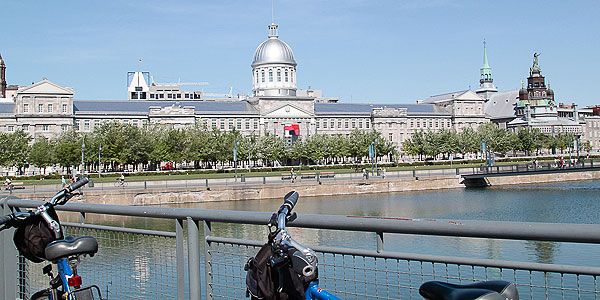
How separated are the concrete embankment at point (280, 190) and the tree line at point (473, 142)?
33.9m

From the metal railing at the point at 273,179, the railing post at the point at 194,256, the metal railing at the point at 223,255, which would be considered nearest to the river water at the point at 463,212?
the metal railing at the point at 223,255

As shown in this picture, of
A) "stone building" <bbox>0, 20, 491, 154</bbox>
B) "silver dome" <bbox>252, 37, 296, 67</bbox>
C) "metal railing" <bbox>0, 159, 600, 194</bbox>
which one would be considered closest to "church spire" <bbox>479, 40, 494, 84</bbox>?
"stone building" <bbox>0, 20, 491, 154</bbox>

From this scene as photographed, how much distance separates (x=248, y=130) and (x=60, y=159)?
4193cm

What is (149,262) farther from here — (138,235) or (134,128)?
(134,128)

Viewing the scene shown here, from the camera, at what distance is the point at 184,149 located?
77.4 metres

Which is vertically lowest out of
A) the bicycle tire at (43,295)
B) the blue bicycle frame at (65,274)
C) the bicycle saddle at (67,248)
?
the bicycle tire at (43,295)

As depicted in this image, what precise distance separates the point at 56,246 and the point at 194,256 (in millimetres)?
1127

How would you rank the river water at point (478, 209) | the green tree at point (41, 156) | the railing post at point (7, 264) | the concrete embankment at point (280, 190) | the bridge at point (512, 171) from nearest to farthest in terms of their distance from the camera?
the railing post at point (7, 264) < the river water at point (478, 209) < the concrete embankment at point (280, 190) < the bridge at point (512, 171) < the green tree at point (41, 156)

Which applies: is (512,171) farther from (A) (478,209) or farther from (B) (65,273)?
(B) (65,273)

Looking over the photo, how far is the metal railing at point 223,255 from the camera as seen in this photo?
3.48 metres

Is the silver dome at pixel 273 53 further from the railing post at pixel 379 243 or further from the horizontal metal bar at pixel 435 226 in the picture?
the railing post at pixel 379 243

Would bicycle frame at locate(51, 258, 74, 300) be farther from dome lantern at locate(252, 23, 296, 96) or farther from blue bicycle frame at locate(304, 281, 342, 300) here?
dome lantern at locate(252, 23, 296, 96)

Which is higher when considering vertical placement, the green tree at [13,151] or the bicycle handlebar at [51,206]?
the green tree at [13,151]

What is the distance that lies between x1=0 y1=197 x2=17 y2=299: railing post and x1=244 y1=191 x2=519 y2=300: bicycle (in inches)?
170
